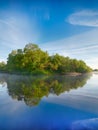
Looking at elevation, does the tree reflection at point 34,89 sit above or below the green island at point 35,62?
below

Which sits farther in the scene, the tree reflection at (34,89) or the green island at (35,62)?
the green island at (35,62)

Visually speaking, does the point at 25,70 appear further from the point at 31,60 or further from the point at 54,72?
the point at 54,72

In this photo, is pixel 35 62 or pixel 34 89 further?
pixel 35 62

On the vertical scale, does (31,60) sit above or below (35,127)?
above

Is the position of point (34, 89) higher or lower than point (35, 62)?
lower

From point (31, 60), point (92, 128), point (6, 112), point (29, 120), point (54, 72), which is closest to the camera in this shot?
point (92, 128)

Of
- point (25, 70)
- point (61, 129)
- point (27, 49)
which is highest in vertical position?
point (27, 49)

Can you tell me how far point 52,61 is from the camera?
57688mm

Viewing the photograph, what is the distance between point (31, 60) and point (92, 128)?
4745 centimetres

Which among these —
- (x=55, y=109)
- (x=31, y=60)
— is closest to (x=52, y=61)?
(x=31, y=60)

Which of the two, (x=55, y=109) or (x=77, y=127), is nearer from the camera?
(x=77, y=127)

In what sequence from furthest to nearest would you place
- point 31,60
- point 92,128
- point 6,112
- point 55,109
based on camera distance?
point 31,60, point 55,109, point 6,112, point 92,128

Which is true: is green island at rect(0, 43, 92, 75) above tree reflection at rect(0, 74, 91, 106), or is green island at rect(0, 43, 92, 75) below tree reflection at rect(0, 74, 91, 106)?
above

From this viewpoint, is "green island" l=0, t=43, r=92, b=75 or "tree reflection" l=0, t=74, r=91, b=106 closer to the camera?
"tree reflection" l=0, t=74, r=91, b=106
